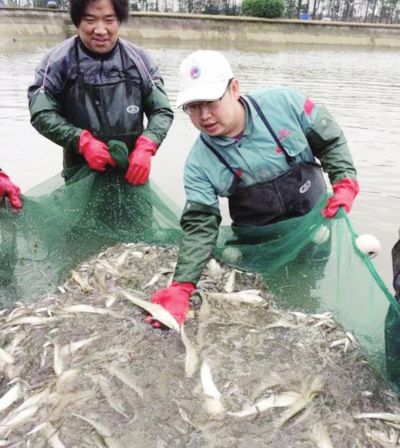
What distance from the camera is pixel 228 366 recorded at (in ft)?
8.95

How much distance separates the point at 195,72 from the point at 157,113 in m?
1.59

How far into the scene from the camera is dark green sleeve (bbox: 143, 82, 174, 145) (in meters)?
4.34

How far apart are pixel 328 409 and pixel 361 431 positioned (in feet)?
0.58

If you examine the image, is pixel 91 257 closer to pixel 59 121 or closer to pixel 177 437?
pixel 59 121

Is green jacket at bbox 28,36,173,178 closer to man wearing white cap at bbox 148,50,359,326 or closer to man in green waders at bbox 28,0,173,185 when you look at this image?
man in green waders at bbox 28,0,173,185

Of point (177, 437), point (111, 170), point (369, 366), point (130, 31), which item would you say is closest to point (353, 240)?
point (369, 366)

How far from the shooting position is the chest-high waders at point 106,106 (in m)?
4.16

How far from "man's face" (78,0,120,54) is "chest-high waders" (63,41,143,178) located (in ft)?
0.55

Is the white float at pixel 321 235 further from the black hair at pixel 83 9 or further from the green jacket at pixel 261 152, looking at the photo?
the black hair at pixel 83 9

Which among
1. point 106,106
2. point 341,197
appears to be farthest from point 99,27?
point 341,197

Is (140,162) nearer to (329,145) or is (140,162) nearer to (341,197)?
(329,145)

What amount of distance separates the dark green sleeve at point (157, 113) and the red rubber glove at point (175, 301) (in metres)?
1.75

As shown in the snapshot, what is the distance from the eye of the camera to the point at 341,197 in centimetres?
321

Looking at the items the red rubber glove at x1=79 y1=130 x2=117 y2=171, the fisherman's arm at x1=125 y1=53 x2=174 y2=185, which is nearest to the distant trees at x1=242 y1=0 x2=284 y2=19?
the fisherman's arm at x1=125 y1=53 x2=174 y2=185
